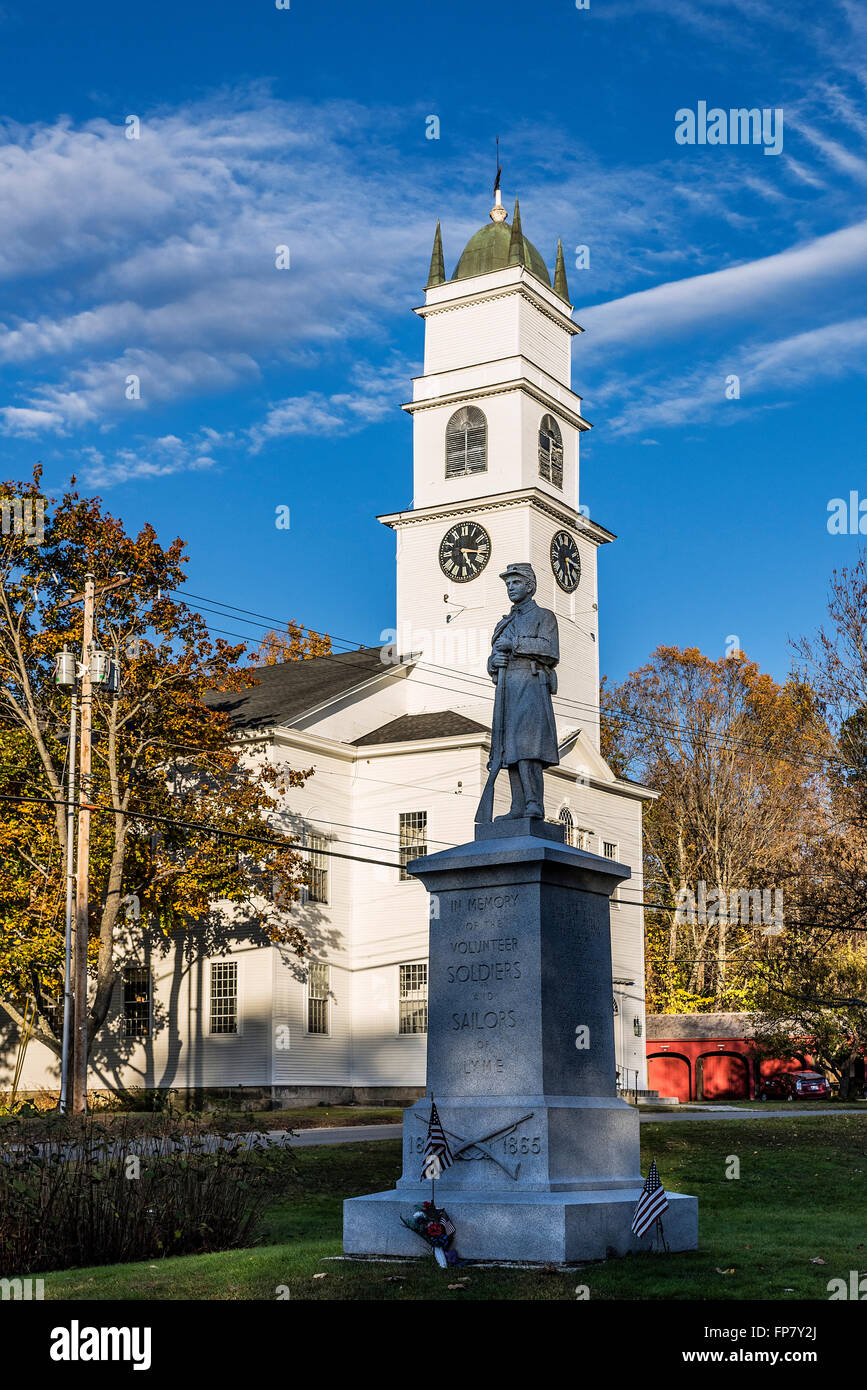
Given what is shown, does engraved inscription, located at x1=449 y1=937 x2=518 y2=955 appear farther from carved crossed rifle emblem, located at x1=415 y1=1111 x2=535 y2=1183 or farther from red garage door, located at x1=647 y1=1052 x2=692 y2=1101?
red garage door, located at x1=647 y1=1052 x2=692 y2=1101

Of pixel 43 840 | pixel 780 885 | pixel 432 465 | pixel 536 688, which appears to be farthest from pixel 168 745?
pixel 536 688

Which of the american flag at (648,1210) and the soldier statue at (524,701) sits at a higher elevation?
the soldier statue at (524,701)

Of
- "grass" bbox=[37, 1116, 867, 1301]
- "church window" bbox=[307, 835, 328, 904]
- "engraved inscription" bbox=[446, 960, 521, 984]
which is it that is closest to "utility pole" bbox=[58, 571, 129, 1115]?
"grass" bbox=[37, 1116, 867, 1301]

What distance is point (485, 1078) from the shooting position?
12648mm

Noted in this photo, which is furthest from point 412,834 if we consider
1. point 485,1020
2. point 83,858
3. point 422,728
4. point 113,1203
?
point 113,1203

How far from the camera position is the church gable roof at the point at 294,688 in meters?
42.2

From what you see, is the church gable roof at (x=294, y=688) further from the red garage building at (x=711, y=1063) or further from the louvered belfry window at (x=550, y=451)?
the red garage building at (x=711, y=1063)

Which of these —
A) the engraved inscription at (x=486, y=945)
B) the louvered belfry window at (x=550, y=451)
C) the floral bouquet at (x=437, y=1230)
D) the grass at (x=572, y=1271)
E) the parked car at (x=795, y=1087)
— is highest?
the louvered belfry window at (x=550, y=451)

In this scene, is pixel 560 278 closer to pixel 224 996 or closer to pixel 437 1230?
pixel 224 996

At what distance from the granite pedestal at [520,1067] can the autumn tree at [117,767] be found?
2076cm

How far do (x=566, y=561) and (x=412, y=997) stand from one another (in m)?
15.5

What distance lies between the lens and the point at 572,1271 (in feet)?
35.6

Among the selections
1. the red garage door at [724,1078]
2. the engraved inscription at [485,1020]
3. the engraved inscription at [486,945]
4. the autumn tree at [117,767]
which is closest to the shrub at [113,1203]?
the engraved inscription at [485,1020]

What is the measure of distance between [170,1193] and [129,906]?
82.5 ft
